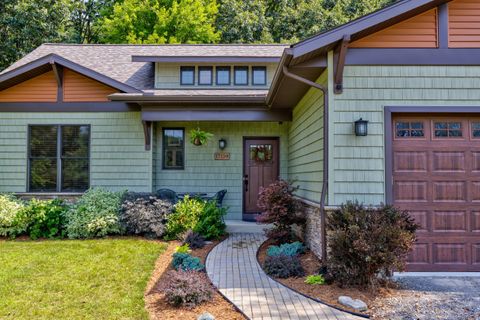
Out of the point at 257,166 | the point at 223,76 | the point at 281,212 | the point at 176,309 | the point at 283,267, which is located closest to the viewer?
the point at 176,309

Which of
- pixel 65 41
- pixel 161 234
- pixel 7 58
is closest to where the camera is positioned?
pixel 161 234

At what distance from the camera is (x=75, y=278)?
511 cm

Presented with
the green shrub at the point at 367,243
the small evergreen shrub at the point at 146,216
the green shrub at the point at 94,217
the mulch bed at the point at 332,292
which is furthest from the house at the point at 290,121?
the small evergreen shrub at the point at 146,216

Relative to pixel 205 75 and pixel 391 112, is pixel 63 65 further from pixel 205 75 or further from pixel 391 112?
pixel 391 112

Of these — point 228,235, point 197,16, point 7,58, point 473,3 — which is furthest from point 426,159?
point 7,58

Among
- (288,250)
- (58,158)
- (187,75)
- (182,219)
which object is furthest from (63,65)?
(288,250)

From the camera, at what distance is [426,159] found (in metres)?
5.46

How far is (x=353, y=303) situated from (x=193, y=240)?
143 inches

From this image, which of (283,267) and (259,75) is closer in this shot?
(283,267)

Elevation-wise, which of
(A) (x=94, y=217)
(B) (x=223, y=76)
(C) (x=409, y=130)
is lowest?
(A) (x=94, y=217)

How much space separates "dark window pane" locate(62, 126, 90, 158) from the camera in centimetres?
920

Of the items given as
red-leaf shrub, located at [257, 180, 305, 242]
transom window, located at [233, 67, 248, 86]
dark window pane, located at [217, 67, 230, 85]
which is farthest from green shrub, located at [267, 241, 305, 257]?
dark window pane, located at [217, 67, 230, 85]

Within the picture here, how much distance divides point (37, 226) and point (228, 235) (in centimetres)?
416

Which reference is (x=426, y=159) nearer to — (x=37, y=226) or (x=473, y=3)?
(x=473, y=3)
